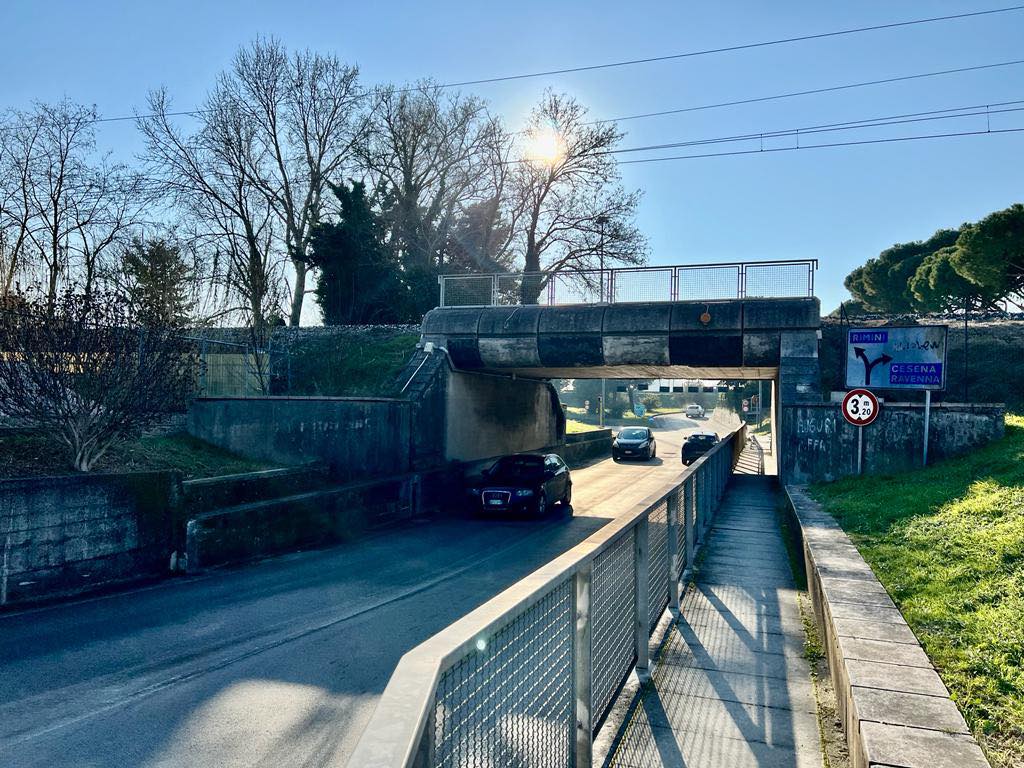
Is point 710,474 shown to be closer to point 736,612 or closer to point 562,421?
point 736,612

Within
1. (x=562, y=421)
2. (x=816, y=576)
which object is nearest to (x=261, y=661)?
(x=816, y=576)

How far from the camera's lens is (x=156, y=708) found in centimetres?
601

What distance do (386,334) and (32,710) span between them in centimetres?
2267

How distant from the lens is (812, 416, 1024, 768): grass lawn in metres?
4.07

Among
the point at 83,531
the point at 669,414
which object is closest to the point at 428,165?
the point at 83,531

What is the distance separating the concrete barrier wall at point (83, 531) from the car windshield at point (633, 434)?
25633 mm

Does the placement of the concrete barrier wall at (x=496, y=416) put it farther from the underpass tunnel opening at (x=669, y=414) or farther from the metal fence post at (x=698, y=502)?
the metal fence post at (x=698, y=502)

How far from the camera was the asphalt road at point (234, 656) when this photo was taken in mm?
5371

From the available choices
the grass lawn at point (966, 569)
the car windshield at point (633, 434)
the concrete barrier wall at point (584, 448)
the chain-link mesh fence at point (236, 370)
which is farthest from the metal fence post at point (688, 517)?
the car windshield at point (633, 434)

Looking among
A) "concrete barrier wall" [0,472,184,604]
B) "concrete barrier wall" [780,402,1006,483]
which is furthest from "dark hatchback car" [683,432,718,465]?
"concrete barrier wall" [0,472,184,604]

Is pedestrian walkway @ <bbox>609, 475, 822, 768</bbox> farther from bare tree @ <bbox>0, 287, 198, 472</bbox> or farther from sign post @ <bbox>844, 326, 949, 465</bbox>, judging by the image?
bare tree @ <bbox>0, 287, 198, 472</bbox>

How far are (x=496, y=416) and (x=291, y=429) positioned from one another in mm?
10384

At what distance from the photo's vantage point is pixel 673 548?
7.42 m

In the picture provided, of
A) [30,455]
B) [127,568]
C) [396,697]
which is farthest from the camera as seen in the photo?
[30,455]
